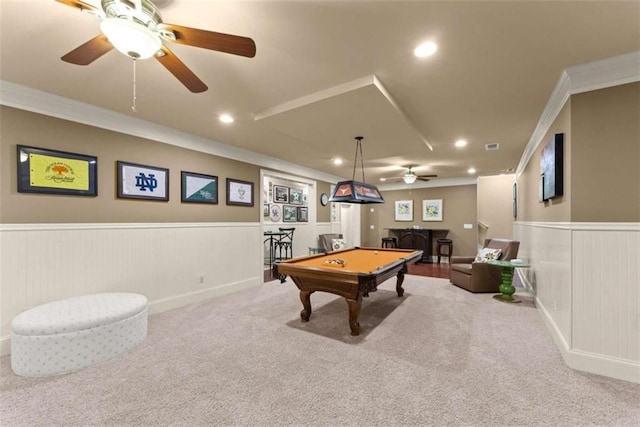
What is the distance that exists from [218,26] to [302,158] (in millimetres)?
3758

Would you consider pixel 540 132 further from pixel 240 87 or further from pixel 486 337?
pixel 240 87

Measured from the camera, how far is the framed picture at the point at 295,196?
8.21 m

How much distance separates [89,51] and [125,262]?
258cm

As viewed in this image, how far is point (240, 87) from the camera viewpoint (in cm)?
257

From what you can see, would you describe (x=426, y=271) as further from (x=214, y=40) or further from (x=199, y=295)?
(x=214, y=40)

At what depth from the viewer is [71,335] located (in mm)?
2234

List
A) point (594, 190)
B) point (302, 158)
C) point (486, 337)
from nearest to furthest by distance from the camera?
point (594, 190), point (486, 337), point (302, 158)

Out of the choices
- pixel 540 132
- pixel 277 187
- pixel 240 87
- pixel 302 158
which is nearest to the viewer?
pixel 240 87

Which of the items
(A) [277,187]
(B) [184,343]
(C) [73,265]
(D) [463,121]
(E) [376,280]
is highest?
(D) [463,121]

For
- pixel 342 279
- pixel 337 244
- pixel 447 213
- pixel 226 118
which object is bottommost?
pixel 337 244

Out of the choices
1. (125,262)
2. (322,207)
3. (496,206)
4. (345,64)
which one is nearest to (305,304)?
(125,262)

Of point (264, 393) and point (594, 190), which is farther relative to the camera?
point (594, 190)

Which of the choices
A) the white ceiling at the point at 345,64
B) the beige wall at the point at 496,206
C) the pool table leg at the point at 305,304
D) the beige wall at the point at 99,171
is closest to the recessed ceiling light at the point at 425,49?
the white ceiling at the point at 345,64

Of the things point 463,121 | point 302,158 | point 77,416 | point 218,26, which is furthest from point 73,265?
point 463,121
